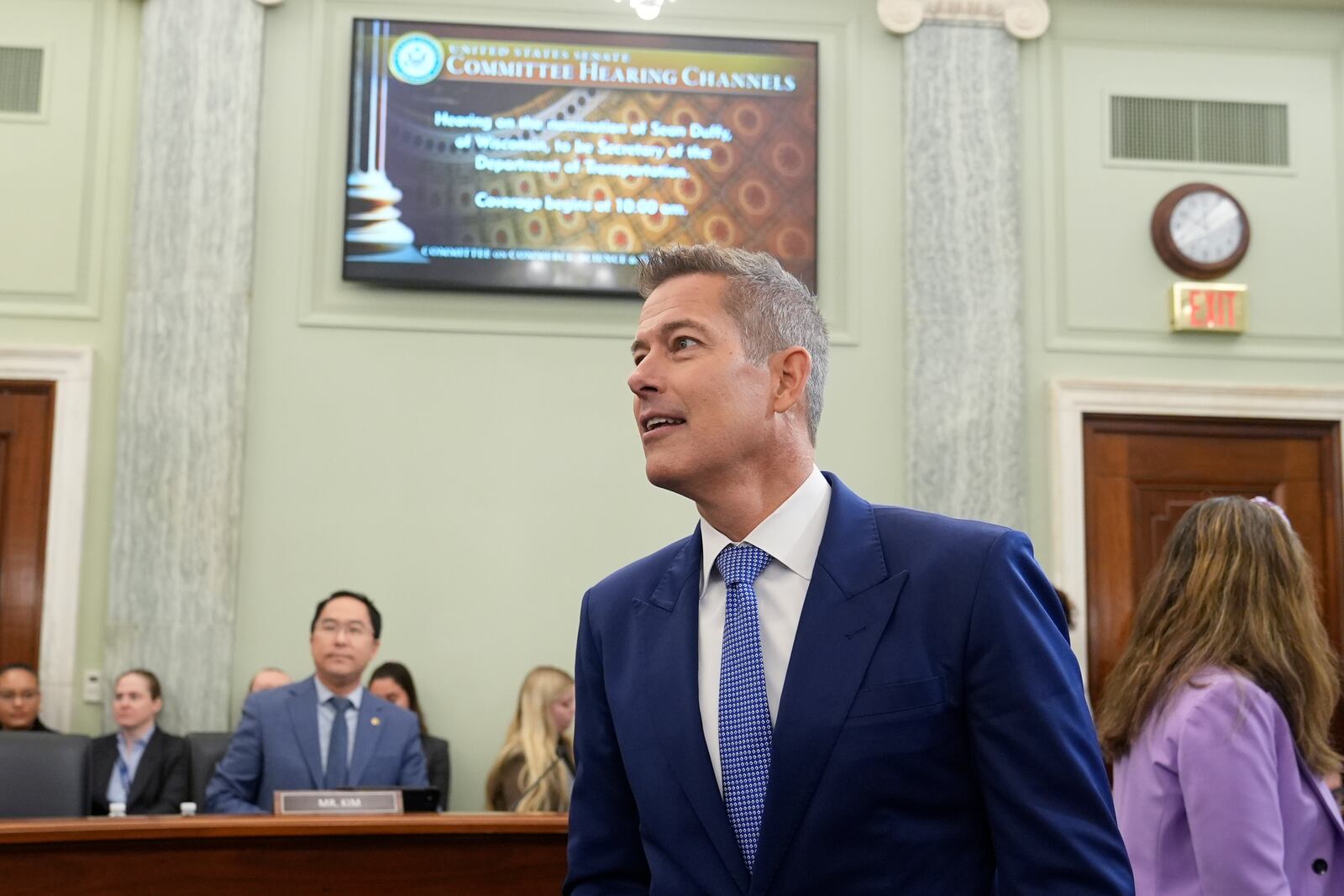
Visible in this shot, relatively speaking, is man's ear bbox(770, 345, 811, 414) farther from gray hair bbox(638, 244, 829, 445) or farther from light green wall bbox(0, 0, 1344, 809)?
light green wall bbox(0, 0, 1344, 809)

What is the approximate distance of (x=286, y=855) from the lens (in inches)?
126

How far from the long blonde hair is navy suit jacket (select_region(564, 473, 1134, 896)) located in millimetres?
929

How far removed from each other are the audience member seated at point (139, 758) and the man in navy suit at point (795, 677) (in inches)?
174

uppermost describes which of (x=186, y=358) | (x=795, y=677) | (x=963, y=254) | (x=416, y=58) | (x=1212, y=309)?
(x=416, y=58)

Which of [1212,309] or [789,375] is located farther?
[1212,309]

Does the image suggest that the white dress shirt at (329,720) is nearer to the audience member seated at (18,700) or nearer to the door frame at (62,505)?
the audience member seated at (18,700)

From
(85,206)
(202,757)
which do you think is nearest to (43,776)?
(202,757)

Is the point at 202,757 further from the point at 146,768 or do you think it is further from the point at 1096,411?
the point at 1096,411

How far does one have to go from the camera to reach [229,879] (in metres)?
3.16

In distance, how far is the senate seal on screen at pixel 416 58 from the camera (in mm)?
6582

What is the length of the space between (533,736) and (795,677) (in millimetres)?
4237

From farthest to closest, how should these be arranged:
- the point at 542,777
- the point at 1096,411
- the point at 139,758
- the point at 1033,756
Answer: the point at 1096,411 < the point at 139,758 < the point at 542,777 < the point at 1033,756

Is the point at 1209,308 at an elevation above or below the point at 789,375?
above

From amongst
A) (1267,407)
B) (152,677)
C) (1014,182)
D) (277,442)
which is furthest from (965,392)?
(152,677)
